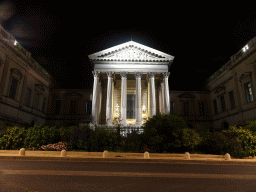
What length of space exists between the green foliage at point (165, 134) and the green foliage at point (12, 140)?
11179 millimetres

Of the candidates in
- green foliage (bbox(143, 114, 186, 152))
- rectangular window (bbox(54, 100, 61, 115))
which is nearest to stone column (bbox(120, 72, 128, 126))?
green foliage (bbox(143, 114, 186, 152))

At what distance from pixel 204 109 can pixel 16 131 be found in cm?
3571

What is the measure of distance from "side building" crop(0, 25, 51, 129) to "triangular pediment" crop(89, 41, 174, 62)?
38.5 ft

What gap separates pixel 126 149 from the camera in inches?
576

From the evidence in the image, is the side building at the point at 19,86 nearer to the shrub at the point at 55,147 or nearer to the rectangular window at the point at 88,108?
the rectangular window at the point at 88,108

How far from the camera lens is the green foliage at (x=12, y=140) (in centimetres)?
1419

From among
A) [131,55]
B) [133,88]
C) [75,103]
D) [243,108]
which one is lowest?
[243,108]

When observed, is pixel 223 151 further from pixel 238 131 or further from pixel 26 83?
pixel 26 83

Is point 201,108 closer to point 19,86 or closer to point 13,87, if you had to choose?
point 19,86

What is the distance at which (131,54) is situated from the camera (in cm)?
2855

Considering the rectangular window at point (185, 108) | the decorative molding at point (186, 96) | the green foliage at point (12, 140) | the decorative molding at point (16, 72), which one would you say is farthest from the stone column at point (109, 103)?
the rectangular window at point (185, 108)

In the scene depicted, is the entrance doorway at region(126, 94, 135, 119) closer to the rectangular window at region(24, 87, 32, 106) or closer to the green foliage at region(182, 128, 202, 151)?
the green foliage at region(182, 128, 202, 151)

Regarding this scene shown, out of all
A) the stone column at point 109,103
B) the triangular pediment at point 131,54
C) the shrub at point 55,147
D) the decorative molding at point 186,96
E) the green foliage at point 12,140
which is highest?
the triangular pediment at point 131,54

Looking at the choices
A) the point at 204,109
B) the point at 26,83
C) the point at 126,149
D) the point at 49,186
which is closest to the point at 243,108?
the point at 204,109
